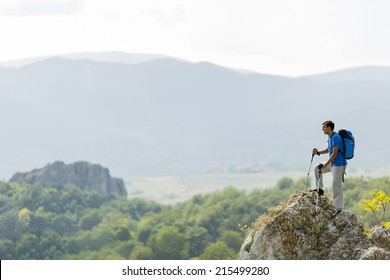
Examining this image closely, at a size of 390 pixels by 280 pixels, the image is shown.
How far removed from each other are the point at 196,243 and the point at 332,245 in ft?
558

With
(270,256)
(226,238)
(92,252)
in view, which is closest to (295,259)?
(270,256)

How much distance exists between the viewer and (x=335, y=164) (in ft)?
66.1

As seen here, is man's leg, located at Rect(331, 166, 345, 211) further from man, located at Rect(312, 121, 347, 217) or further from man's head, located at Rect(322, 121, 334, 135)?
man's head, located at Rect(322, 121, 334, 135)

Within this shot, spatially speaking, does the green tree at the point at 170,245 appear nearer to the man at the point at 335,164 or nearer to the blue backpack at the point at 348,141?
the man at the point at 335,164

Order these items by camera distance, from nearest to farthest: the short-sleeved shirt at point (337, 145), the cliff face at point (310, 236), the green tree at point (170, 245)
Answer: the cliff face at point (310, 236), the short-sleeved shirt at point (337, 145), the green tree at point (170, 245)

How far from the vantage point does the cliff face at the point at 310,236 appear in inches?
763

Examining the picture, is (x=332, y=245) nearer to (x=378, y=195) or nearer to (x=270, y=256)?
(x=270, y=256)

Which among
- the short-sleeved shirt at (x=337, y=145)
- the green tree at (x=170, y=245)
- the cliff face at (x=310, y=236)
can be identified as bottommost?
the green tree at (x=170, y=245)

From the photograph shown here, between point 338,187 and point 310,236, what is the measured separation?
146cm

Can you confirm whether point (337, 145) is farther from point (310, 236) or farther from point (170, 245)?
point (170, 245)

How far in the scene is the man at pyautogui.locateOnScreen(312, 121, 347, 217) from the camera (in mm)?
19891

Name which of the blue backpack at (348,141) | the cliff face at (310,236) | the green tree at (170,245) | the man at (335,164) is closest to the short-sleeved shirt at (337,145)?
the man at (335,164)
